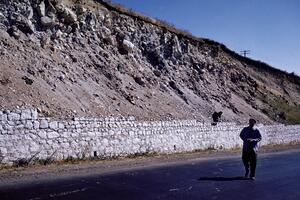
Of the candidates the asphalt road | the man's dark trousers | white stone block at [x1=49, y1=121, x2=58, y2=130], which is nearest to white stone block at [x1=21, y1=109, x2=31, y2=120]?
white stone block at [x1=49, y1=121, x2=58, y2=130]

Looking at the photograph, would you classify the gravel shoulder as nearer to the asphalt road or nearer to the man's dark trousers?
the asphalt road

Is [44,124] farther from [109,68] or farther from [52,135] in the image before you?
[109,68]

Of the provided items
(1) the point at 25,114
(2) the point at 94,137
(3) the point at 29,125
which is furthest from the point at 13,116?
(2) the point at 94,137

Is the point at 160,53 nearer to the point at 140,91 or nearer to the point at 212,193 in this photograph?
the point at 140,91

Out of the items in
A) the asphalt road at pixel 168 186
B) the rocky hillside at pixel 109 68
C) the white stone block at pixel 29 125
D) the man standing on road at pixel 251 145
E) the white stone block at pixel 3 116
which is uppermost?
the rocky hillside at pixel 109 68

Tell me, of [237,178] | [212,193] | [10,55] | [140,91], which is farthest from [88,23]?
[212,193]

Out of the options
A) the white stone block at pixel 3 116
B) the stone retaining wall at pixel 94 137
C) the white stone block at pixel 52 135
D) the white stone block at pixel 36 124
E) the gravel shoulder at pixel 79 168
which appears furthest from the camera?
the white stone block at pixel 52 135

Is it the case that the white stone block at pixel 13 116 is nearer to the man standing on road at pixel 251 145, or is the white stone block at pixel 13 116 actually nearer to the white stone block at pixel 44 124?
the white stone block at pixel 44 124

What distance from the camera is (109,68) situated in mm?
27859

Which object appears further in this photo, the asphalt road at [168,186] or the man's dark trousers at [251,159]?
the man's dark trousers at [251,159]

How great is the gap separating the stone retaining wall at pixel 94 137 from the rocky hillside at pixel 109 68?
4.95ft

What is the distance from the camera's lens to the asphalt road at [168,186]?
10766 mm

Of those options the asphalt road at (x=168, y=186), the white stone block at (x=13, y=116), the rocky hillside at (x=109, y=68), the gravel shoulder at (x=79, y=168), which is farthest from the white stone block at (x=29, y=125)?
the asphalt road at (x=168, y=186)

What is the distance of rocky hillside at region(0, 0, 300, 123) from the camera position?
21.4m
